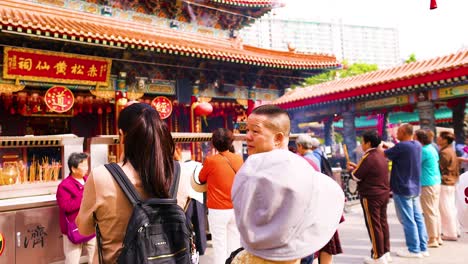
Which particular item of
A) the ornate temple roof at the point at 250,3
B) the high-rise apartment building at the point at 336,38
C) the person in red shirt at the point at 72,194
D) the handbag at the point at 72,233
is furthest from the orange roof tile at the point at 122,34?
the high-rise apartment building at the point at 336,38

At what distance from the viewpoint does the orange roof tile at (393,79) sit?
376 inches

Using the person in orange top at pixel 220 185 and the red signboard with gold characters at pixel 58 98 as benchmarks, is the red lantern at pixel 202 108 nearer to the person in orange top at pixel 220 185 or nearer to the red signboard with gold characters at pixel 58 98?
the red signboard with gold characters at pixel 58 98

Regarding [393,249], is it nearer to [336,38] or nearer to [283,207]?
[283,207]

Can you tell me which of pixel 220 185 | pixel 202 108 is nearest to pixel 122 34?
Answer: pixel 202 108

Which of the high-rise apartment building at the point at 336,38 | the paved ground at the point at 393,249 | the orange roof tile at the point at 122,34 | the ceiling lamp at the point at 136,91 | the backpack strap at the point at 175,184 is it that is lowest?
the paved ground at the point at 393,249

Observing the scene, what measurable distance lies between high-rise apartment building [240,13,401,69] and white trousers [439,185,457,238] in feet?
216

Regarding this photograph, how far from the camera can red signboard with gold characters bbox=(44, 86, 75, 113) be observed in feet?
24.8

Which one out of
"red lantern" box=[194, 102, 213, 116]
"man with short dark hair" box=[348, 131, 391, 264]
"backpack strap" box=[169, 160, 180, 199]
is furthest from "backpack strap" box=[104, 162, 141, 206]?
"red lantern" box=[194, 102, 213, 116]

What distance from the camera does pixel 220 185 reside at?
11.6 feet

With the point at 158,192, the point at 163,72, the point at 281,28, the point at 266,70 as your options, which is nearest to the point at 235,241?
the point at 158,192

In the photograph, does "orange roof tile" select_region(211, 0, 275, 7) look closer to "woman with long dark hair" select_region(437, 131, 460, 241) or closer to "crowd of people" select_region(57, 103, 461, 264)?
"woman with long dark hair" select_region(437, 131, 460, 241)

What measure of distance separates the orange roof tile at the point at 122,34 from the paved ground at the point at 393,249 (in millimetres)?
4554

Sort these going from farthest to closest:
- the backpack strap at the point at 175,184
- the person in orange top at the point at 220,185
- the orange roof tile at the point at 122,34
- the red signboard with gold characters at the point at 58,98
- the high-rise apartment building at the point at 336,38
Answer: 1. the high-rise apartment building at the point at 336,38
2. the red signboard with gold characters at the point at 58,98
3. the orange roof tile at the point at 122,34
4. the person in orange top at the point at 220,185
5. the backpack strap at the point at 175,184

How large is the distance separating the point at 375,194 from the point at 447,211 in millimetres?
2198
